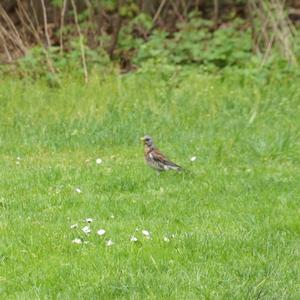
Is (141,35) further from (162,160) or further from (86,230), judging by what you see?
(86,230)

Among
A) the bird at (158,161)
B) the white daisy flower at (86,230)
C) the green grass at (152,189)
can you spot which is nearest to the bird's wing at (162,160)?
the bird at (158,161)

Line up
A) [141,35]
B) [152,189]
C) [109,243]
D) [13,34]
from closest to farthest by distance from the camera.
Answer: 1. [109,243]
2. [152,189]
3. [13,34]
4. [141,35]

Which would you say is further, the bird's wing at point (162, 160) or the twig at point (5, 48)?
the twig at point (5, 48)

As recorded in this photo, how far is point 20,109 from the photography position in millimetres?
12508

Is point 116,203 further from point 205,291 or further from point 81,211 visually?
point 205,291

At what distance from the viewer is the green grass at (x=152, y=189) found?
6.48m

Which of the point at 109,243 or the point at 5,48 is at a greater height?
the point at 109,243

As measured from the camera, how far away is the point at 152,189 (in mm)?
8867

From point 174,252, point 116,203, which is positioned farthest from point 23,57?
point 174,252

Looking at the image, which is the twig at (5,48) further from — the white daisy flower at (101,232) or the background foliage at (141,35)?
the white daisy flower at (101,232)

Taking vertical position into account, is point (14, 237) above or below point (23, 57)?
above

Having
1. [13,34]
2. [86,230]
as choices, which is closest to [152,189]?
[86,230]

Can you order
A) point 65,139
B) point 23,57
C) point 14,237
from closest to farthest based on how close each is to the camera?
point 14,237, point 65,139, point 23,57

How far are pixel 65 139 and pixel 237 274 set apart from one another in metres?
4.89
